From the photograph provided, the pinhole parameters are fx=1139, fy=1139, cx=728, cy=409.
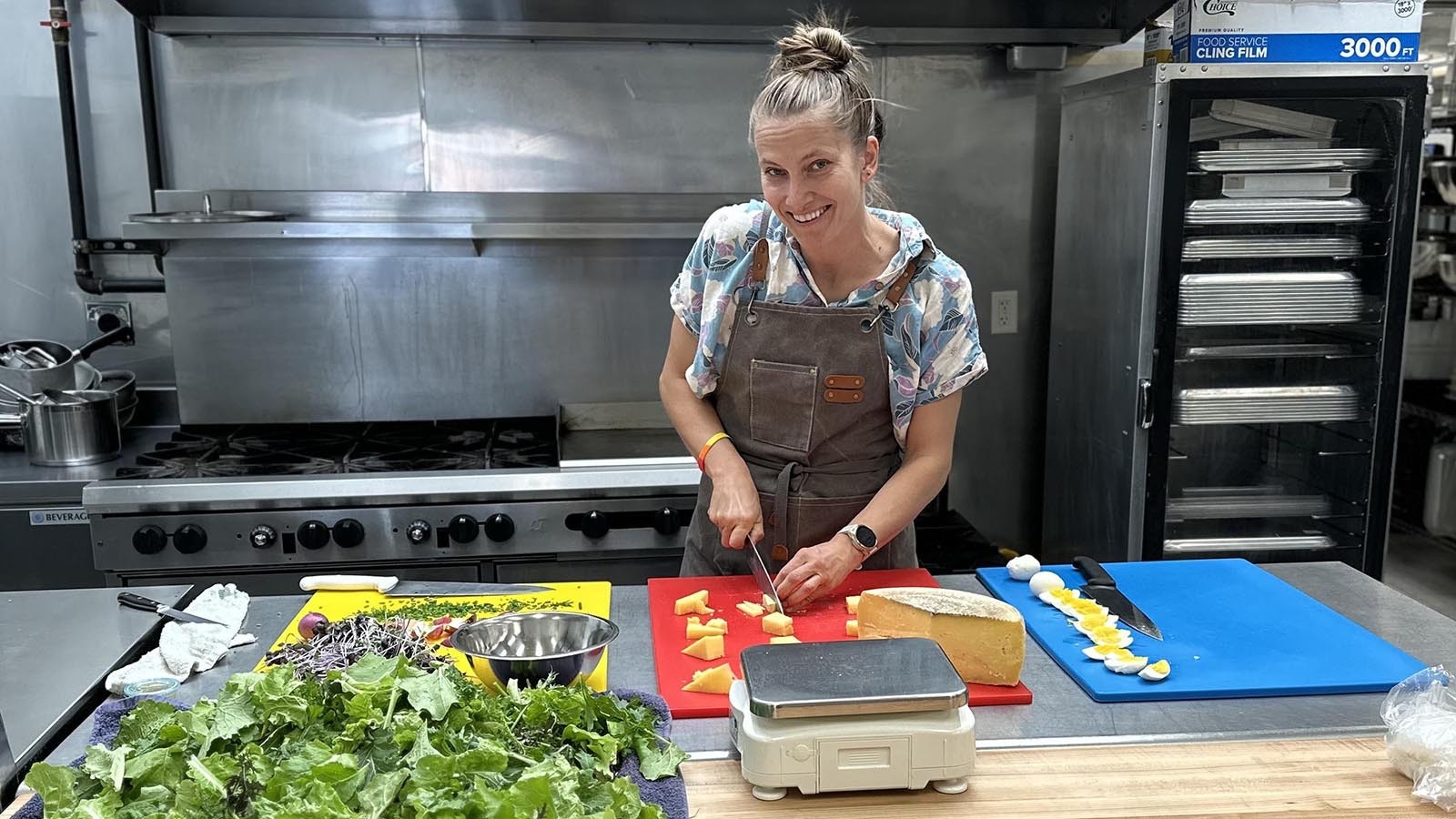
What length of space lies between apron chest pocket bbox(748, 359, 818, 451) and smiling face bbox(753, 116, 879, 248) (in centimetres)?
32

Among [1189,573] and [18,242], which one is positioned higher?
[18,242]

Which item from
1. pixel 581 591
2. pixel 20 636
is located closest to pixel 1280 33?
pixel 581 591

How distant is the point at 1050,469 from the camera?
4102mm

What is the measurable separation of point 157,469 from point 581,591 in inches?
68.2

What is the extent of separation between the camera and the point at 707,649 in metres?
1.88

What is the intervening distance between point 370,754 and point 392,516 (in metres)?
1.94

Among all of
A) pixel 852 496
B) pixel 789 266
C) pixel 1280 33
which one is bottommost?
pixel 852 496

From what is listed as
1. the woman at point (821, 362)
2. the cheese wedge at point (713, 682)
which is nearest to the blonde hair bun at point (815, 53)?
the woman at point (821, 362)

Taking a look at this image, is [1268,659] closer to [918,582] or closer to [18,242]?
[918,582]

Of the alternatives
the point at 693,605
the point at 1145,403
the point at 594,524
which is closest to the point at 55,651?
the point at 693,605

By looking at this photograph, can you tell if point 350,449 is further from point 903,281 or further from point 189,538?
point 903,281

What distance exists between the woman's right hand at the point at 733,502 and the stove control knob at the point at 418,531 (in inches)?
46.8

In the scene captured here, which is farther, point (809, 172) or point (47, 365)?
point (47, 365)

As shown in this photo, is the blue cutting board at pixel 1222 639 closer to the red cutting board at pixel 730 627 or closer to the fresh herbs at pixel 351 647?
the red cutting board at pixel 730 627
